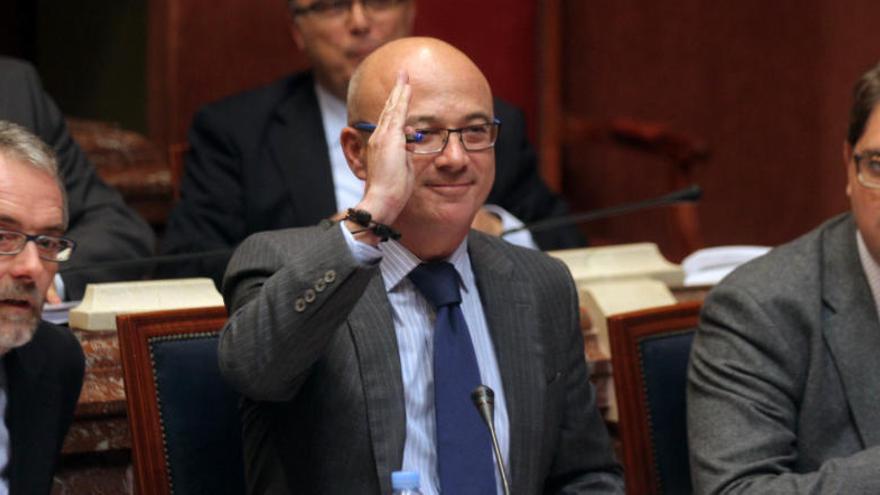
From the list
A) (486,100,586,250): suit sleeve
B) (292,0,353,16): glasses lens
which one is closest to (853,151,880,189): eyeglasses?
(486,100,586,250): suit sleeve

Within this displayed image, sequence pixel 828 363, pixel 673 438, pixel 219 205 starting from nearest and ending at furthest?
pixel 828 363 < pixel 673 438 < pixel 219 205

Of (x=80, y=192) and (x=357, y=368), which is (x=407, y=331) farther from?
(x=80, y=192)

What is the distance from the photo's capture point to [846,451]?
7.39 feet

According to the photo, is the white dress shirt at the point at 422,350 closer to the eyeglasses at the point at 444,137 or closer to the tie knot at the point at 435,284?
the tie knot at the point at 435,284

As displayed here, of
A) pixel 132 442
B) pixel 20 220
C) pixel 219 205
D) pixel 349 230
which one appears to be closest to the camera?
pixel 349 230

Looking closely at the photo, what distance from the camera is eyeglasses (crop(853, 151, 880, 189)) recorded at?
7.30ft

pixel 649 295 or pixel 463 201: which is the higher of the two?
pixel 463 201

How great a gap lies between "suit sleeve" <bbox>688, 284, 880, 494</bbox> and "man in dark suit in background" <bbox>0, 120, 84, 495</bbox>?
0.94 meters

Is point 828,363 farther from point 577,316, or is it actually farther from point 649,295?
point 649,295

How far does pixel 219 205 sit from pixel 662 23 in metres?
2.05

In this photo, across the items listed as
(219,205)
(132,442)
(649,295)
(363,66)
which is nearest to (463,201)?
(363,66)

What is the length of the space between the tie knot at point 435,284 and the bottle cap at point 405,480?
283 mm

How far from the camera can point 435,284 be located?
6.79 feet

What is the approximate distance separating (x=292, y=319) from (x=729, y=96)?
3189 millimetres
